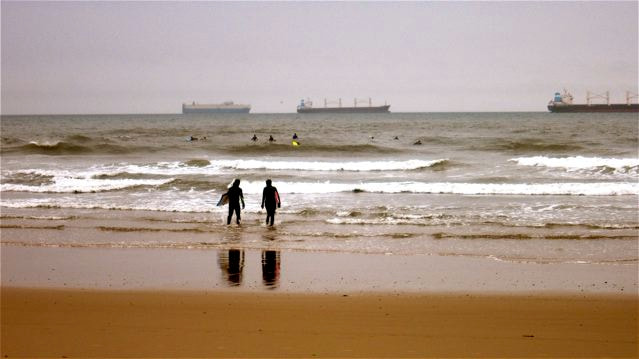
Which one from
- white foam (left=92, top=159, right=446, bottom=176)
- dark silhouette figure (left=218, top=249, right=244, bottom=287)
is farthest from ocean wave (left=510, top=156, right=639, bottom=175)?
dark silhouette figure (left=218, top=249, right=244, bottom=287)

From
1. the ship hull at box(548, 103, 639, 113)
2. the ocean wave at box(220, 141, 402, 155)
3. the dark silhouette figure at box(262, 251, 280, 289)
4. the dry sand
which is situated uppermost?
the ship hull at box(548, 103, 639, 113)

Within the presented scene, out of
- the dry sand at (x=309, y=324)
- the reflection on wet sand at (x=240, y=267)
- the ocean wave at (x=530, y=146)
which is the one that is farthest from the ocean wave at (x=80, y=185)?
the ocean wave at (x=530, y=146)

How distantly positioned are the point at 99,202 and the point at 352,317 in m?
14.2

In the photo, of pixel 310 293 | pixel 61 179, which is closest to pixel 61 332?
pixel 310 293

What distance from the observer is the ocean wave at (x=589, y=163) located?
94.1ft

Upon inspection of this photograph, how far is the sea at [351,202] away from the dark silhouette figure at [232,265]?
830 mm

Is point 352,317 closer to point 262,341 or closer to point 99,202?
point 262,341

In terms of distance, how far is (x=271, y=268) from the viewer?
1084 cm

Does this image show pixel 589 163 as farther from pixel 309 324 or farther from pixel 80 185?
pixel 309 324

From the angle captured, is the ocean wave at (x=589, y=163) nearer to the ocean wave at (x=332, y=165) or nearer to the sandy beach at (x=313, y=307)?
the ocean wave at (x=332, y=165)

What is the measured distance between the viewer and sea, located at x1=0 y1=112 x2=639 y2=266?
13.4 meters

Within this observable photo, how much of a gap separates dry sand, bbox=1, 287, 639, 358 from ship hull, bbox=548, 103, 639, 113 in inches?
4652

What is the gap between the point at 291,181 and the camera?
84.8 ft

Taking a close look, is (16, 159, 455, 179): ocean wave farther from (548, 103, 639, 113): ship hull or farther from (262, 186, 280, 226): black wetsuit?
(548, 103, 639, 113): ship hull
